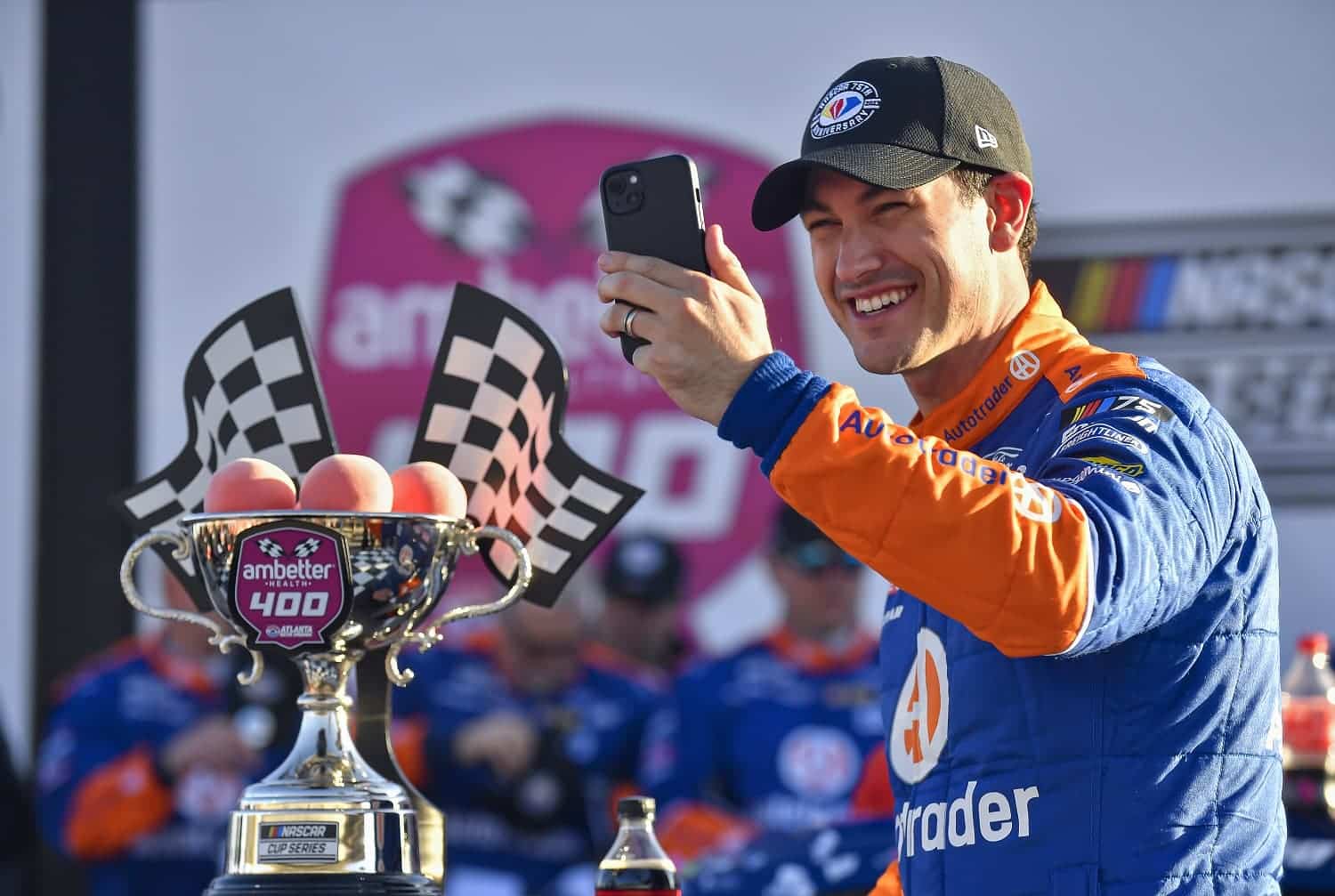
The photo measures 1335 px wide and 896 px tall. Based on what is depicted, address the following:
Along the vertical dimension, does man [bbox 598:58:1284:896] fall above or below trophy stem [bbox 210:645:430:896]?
above

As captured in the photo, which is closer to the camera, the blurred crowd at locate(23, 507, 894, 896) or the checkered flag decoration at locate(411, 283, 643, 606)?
the checkered flag decoration at locate(411, 283, 643, 606)

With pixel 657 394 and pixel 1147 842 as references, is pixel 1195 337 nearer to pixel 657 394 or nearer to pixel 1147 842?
pixel 657 394

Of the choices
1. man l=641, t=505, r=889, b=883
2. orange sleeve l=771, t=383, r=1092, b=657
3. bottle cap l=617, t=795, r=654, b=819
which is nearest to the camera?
orange sleeve l=771, t=383, r=1092, b=657

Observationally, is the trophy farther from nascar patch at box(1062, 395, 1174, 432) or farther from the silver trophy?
nascar patch at box(1062, 395, 1174, 432)

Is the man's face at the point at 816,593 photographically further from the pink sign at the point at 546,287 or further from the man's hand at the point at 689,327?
the man's hand at the point at 689,327

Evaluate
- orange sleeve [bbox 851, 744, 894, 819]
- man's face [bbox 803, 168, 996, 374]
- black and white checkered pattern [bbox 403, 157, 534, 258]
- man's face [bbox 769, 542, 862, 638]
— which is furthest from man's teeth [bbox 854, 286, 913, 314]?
black and white checkered pattern [bbox 403, 157, 534, 258]

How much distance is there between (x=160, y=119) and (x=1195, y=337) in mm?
3060

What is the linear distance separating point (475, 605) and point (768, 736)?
124 inches

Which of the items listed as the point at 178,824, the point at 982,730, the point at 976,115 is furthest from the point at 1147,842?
the point at 178,824

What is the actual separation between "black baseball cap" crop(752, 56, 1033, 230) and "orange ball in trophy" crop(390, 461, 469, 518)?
42cm

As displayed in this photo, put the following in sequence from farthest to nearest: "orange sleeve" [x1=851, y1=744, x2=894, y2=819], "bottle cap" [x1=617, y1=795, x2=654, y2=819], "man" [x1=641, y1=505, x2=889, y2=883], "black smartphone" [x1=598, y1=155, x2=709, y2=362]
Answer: "man" [x1=641, y1=505, x2=889, y2=883] → "orange sleeve" [x1=851, y1=744, x2=894, y2=819] → "bottle cap" [x1=617, y1=795, x2=654, y2=819] → "black smartphone" [x1=598, y1=155, x2=709, y2=362]

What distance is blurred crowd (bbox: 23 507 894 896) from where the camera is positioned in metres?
4.66

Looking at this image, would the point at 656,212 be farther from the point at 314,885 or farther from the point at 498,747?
the point at 498,747

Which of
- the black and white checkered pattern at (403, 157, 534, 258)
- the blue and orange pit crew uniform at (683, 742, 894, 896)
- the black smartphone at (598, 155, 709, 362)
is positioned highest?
the black and white checkered pattern at (403, 157, 534, 258)
